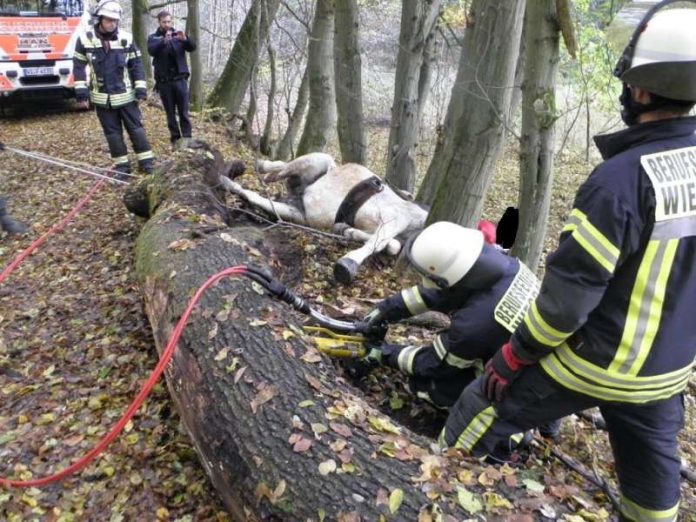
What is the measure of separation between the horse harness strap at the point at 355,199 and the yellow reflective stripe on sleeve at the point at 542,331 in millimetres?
3507

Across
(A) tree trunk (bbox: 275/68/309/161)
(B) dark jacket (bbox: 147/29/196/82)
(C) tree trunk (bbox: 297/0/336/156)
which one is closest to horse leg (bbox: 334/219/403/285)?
(C) tree trunk (bbox: 297/0/336/156)

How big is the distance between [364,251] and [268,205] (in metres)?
1.39

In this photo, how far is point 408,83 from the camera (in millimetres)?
7410

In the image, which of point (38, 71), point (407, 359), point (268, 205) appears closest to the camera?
point (407, 359)

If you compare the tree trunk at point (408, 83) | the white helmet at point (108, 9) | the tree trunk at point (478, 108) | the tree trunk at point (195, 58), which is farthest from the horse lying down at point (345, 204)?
the tree trunk at point (195, 58)

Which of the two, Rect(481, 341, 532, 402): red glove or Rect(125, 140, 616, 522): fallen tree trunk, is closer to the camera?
Rect(125, 140, 616, 522): fallen tree trunk

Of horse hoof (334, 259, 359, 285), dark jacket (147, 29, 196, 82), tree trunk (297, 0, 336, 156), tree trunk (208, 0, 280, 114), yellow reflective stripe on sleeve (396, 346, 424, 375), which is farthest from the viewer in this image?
tree trunk (208, 0, 280, 114)

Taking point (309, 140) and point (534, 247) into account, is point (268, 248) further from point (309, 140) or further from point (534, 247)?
point (309, 140)

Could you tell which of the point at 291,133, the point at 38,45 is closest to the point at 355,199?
the point at 291,133

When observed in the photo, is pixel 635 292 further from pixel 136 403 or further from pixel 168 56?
pixel 168 56

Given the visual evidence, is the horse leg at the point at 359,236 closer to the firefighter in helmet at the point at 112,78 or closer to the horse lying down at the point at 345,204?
the horse lying down at the point at 345,204

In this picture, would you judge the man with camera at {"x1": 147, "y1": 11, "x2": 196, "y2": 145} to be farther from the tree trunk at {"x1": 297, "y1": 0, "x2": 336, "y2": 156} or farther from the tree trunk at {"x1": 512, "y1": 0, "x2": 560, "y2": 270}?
the tree trunk at {"x1": 512, "y1": 0, "x2": 560, "y2": 270}

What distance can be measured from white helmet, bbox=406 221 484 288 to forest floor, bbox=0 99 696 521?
0.98 meters

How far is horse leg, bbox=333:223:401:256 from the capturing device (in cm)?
527
